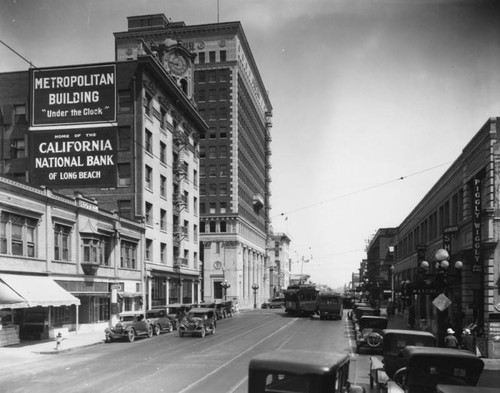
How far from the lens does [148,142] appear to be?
169 ft

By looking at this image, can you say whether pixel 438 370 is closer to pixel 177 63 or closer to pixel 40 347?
pixel 40 347

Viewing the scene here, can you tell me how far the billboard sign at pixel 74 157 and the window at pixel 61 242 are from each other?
20097 millimetres

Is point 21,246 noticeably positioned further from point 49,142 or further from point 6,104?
point 6,104

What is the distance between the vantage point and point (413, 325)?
4138 centimetres

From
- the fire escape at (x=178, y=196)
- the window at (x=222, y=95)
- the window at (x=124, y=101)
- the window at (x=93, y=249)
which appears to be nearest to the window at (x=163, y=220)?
the fire escape at (x=178, y=196)

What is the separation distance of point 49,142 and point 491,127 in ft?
62.5

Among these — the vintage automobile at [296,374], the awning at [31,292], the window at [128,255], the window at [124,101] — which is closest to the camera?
the vintage automobile at [296,374]

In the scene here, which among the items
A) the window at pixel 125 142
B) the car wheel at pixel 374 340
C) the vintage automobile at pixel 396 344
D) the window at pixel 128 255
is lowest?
the car wheel at pixel 374 340

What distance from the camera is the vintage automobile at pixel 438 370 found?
11.0 metres

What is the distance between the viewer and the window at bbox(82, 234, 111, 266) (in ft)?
126

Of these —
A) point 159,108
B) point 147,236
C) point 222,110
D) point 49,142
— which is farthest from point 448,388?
point 222,110

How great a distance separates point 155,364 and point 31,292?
11948 mm

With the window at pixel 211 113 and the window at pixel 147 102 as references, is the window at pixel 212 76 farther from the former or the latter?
the window at pixel 147 102

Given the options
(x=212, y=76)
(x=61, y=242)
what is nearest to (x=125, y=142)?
(x=61, y=242)
